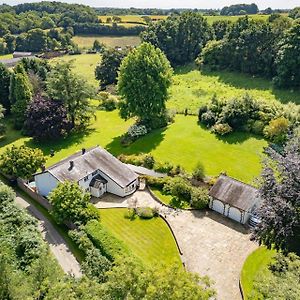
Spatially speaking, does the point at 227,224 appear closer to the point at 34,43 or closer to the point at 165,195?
the point at 165,195

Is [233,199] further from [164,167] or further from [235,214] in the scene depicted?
[164,167]

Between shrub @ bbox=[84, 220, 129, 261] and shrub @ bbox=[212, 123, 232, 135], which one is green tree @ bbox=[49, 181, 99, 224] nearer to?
shrub @ bbox=[84, 220, 129, 261]

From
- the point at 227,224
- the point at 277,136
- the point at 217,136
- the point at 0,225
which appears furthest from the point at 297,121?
the point at 0,225

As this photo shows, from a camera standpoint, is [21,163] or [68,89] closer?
[21,163]

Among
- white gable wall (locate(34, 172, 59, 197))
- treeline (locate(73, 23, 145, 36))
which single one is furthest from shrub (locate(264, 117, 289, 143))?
treeline (locate(73, 23, 145, 36))

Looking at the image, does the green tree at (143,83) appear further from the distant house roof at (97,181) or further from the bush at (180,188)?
the bush at (180,188)

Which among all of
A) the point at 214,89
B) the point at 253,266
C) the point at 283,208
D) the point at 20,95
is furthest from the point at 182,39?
the point at 283,208
